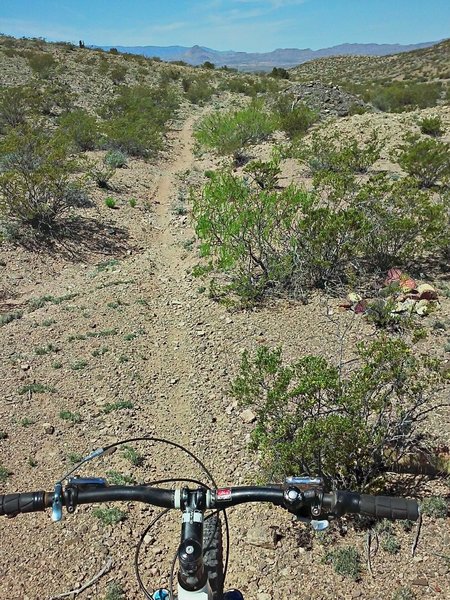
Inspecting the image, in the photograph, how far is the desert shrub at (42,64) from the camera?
33219mm

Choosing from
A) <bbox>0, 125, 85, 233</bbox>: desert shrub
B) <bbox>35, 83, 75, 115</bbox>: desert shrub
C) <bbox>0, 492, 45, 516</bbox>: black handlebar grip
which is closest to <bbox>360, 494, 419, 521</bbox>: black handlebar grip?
<bbox>0, 492, 45, 516</bbox>: black handlebar grip

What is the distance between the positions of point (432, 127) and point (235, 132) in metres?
7.26

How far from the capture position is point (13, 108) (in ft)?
75.4

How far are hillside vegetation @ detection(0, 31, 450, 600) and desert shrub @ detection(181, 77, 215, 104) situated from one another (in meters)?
19.5

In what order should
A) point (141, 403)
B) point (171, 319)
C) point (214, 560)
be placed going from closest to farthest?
point (214, 560) < point (141, 403) < point (171, 319)

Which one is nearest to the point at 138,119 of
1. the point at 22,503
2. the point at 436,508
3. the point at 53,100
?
the point at 53,100

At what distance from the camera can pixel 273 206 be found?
9352mm

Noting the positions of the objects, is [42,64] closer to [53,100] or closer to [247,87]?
[53,100]

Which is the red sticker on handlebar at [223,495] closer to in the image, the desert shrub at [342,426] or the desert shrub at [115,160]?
the desert shrub at [342,426]

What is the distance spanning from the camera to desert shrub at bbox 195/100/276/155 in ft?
65.5

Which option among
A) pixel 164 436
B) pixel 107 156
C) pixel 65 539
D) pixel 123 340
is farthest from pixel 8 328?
pixel 107 156

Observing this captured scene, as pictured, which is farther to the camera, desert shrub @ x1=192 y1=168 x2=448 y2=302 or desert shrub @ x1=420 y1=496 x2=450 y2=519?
desert shrub @ x1=192 y1=168 x2=448 y2=302

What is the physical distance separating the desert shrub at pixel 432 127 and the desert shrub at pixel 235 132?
6081mm

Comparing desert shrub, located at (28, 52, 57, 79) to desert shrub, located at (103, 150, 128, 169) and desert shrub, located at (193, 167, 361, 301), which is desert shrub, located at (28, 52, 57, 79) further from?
desert shrub, located at (193, 167, 361, 301)
